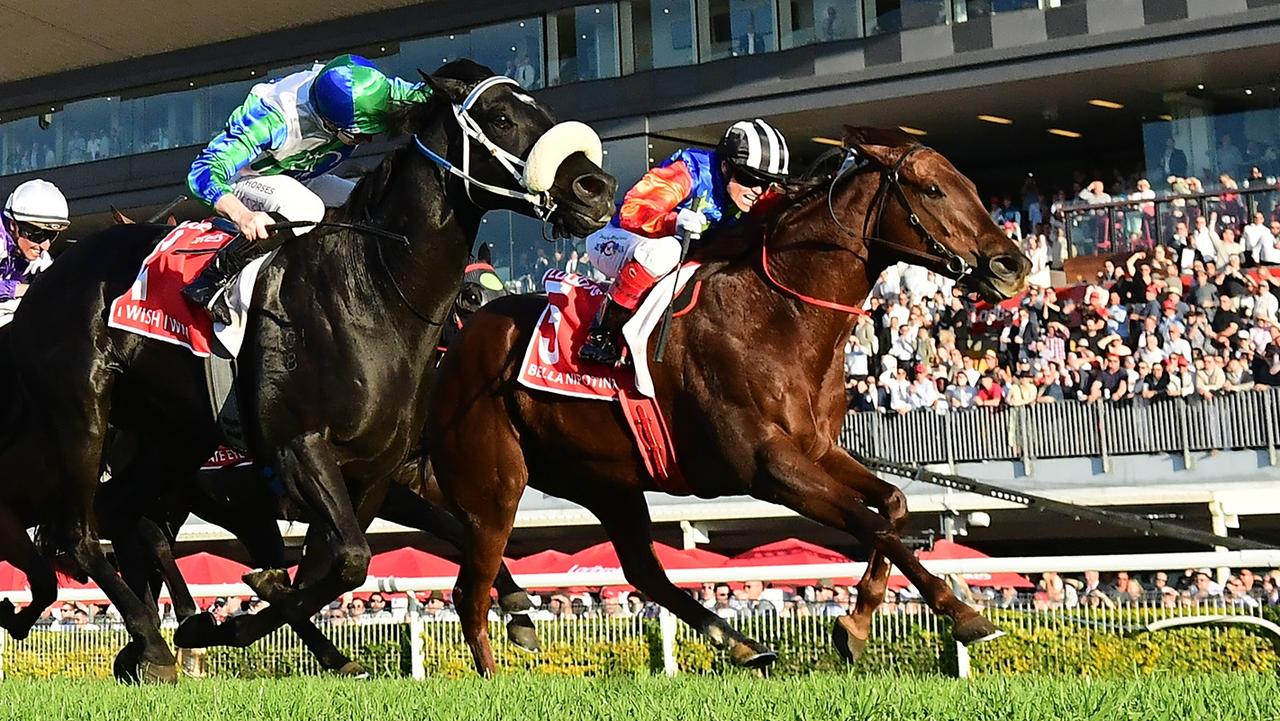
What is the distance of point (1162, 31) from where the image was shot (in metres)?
17.1

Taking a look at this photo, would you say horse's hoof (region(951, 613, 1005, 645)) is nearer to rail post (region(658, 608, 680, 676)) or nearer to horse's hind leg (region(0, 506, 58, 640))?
horse's hind leg (region(0, 506, 58, 640))

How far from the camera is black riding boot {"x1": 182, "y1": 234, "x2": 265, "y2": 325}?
18.2 ft

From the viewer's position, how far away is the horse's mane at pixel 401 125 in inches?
224

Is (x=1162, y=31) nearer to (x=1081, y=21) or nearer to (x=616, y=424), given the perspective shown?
(x=1081, y=21)

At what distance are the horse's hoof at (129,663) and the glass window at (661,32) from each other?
47.5 feet

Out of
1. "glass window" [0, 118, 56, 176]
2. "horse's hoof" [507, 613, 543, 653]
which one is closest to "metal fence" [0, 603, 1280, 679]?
"horse's hoof" [507, 613, 543, 653]

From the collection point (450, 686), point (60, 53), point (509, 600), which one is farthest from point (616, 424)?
point (60, 53)

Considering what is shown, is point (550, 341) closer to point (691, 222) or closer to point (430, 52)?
point (691, 222)

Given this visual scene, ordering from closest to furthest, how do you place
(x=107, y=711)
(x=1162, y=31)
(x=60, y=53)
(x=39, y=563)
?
(x=107, y=711), (x=39, y=563), (x=1162, y=31), (x=60, y=53)

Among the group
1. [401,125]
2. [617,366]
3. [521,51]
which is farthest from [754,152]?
[521,51]

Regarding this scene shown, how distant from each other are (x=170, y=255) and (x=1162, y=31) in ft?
45.0

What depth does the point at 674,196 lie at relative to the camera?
668cm

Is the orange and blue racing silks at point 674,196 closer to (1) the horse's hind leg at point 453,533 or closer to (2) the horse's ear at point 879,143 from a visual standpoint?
(2) the horse's ear at point 879,143

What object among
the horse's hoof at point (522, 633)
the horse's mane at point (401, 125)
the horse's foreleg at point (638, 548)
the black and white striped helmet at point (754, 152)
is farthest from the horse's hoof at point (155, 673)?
the black and white striped helmet at point (754, 152)
